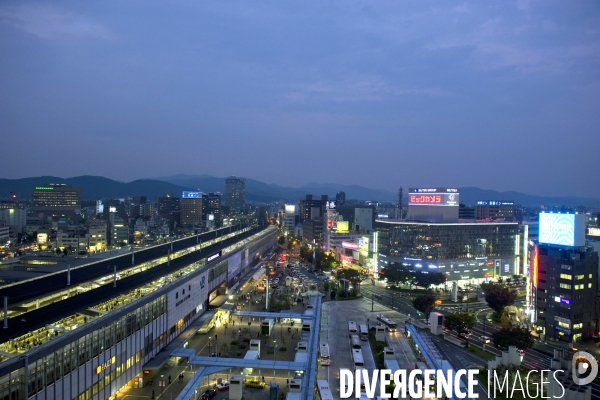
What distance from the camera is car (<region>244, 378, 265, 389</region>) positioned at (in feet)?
52.4

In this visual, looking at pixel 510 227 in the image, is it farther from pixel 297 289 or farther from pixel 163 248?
pixel 163 248

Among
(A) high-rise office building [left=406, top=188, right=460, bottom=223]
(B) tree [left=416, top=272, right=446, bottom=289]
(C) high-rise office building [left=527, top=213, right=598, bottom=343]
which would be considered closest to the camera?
(C) high-rise office building [left=527, top=213, right=598, bottom=343]

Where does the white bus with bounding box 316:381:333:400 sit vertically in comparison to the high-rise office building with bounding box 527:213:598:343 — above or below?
below

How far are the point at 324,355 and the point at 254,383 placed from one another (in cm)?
417

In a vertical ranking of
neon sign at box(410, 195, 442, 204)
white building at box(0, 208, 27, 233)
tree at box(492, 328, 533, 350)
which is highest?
neon sign at box(410, 195, 442, 204)

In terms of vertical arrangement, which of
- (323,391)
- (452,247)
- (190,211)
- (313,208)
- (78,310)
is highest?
(313,208)

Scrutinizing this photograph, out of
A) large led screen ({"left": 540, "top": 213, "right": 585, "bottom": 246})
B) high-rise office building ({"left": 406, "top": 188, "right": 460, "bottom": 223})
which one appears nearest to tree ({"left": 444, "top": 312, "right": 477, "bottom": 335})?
large led screen ({"left": 540, "top": 213, "right": 585, "bottom": 246})

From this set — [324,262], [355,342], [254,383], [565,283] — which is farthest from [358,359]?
[324,262]

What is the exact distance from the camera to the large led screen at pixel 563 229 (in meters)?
24.4

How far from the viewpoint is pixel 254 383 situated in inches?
633

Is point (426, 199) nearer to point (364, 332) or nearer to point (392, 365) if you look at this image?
point (364, 332)

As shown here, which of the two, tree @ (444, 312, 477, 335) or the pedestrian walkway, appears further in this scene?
tree @ (444, 312, 477, 335)

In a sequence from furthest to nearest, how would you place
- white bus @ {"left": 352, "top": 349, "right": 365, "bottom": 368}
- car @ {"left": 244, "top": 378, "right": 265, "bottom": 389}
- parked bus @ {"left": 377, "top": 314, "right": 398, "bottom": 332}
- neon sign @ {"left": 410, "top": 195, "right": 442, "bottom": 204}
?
neon sign @ {"left": 410, "top": 195, "right": 442, "bottom": 204}, parked bus @ {"left": 377, "top": 314, "right": 398, "bottom": 332}, white bus @ {"left": 352, "top": 349, "right": 365, "bottom": 368}, car @ {"left": 244, "top": 378, "right": 265, "bottom": 389}

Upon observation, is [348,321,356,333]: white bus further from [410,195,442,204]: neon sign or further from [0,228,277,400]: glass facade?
[410,195,442,204]: neon sign
